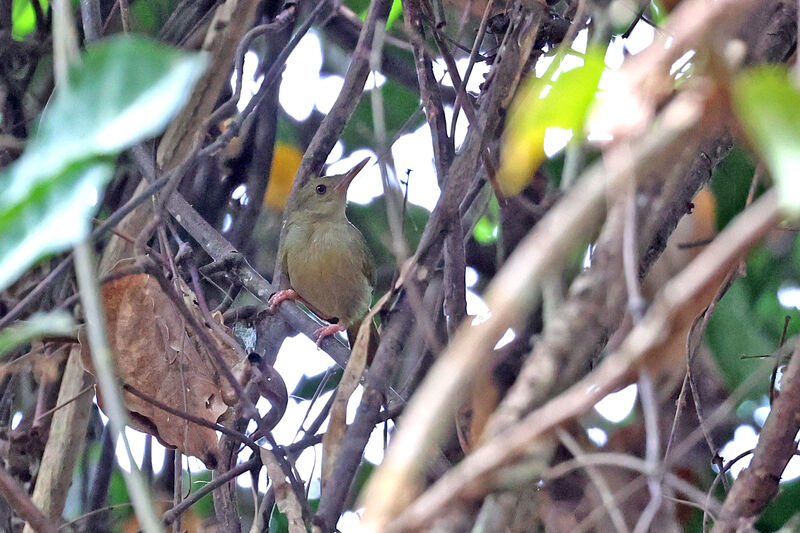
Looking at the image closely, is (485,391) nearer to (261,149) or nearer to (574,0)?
(574,0)

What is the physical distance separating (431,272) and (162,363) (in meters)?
0.85

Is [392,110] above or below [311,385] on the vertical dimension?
above

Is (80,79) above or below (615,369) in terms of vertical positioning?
above

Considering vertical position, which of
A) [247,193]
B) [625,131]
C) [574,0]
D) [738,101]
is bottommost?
[738,101]

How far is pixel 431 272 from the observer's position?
2.59 meters

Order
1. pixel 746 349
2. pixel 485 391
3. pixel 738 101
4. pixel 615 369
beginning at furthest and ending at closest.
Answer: pixel 746 349 < pixel 485 391 < pixel 615 369 < pixel 738 101

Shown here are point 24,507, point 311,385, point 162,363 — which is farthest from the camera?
point 311,385

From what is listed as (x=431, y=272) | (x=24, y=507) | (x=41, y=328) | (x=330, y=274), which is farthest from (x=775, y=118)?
(x=330, y=274)

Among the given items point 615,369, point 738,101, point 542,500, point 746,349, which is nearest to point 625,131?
point 738,101

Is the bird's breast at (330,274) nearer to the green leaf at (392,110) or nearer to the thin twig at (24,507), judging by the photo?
the green leaf at (392,110)

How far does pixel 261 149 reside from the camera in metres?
4.18

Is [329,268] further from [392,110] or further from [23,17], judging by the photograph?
[23,17]

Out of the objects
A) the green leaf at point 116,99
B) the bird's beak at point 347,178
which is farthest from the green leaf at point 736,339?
the green leaf at point 116,99

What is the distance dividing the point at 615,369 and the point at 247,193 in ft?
10.6
